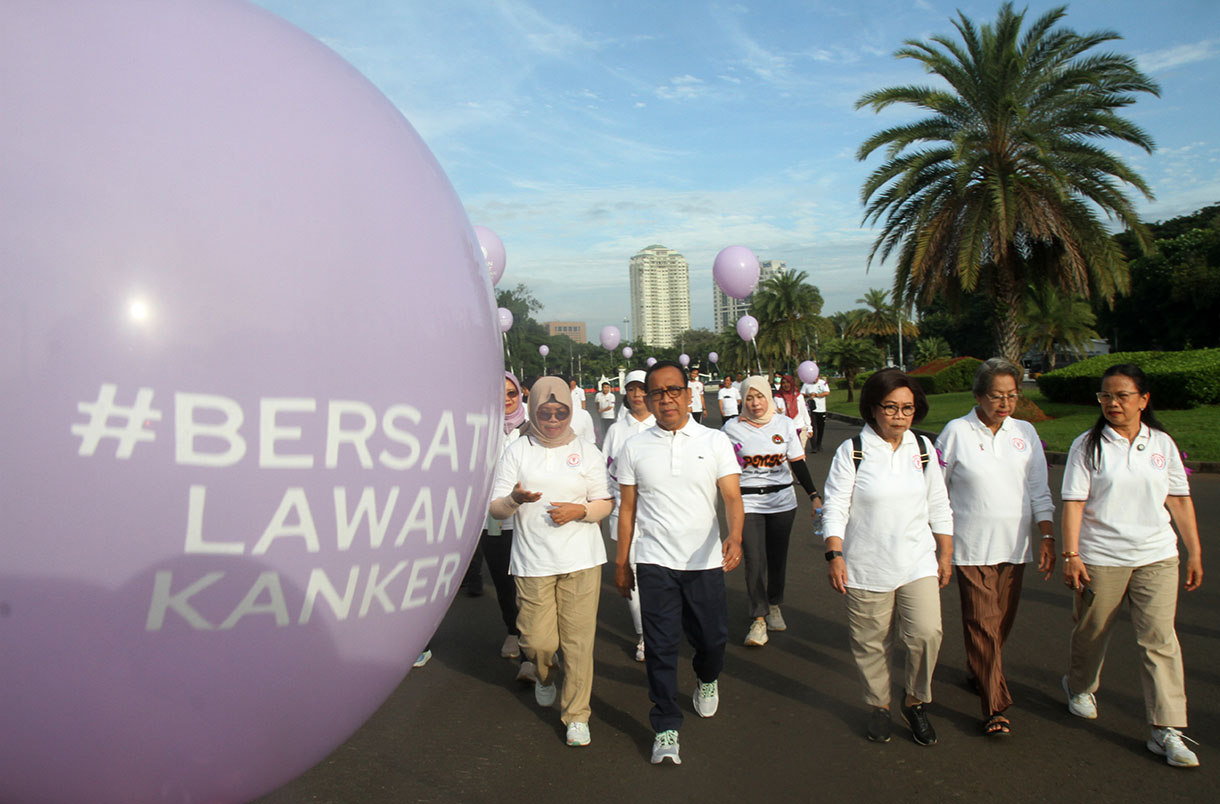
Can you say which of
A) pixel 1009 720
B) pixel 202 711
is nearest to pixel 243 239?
pixel 202 711

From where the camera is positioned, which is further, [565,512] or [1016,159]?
[1016,159]

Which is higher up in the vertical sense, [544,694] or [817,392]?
[817,392]

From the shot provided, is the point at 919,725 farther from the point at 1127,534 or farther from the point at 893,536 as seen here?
the point at 1127,534

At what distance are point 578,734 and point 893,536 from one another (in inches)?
62.8

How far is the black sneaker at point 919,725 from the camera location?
3758mm

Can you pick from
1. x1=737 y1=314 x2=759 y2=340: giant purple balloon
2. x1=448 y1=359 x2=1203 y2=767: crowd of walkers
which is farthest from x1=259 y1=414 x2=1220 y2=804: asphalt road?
x1=737 y1=314 x2=759 y2=340: giant purple balloon

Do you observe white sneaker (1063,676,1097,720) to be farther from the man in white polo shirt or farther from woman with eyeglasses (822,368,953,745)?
the man in white polo shirt

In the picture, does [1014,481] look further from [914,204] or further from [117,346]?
[914,204]

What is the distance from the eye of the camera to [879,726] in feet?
12.5

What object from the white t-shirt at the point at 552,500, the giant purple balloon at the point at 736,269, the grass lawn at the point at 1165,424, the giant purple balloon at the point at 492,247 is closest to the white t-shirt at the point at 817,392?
the grass lawn at the point at 1165,424

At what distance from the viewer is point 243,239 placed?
1.43 m

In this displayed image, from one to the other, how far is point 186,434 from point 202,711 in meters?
0.49

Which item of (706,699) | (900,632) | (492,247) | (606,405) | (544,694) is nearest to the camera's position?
(900,632)

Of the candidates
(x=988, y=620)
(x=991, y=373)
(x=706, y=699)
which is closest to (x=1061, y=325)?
(x=991, y=373)
